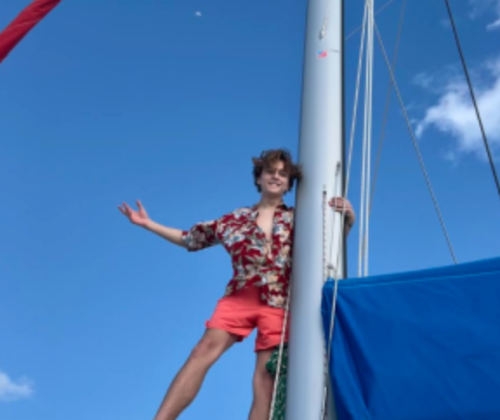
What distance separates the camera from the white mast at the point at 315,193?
3119 mm

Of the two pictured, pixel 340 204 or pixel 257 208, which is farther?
pixel 257 208

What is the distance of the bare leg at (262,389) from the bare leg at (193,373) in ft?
0.82

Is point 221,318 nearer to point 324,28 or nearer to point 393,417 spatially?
point 393,417

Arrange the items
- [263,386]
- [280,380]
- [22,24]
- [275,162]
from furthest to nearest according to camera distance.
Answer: [22,24]
[275,162]
[263,386]
[280,380]

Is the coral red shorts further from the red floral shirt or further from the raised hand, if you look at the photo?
the raised hand

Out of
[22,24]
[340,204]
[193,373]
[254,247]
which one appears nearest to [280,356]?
[193,373]

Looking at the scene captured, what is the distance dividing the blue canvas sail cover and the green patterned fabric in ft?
1.12

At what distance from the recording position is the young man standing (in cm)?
356

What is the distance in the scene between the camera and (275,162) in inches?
160

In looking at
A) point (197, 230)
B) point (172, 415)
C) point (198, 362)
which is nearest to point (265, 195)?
point (197, 230)

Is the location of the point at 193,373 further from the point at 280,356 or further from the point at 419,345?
the point at 419,345

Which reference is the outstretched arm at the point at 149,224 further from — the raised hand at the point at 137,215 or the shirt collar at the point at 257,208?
the shirt collar at the point at 257,208

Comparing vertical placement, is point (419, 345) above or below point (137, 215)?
below

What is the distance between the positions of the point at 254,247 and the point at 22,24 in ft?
7.21
